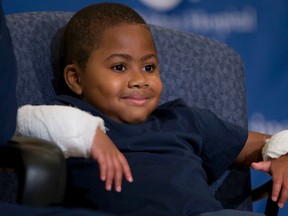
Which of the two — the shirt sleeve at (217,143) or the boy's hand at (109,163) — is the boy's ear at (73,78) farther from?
the boy's hand at (109,163)

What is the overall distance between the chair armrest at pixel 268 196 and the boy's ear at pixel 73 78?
1.47ft

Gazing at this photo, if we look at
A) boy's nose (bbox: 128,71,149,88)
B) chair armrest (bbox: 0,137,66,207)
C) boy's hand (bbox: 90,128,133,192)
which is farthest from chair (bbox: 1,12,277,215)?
chair armrest (bbox: 0,137,66,207)

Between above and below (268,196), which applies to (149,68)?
above

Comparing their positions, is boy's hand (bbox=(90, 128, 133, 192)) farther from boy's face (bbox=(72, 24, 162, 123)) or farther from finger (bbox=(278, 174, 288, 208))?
finger (bbox=(278, 174, 288, 208))

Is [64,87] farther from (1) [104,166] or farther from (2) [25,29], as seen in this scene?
(1) [104,166]

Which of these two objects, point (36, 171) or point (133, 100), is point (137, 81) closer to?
point (133, 100)

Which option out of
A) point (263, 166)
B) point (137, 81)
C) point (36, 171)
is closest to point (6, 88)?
point (36, 171)

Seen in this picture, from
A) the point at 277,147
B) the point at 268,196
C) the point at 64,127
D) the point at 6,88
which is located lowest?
the point at 268,196

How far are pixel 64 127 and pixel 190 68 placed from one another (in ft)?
1.97

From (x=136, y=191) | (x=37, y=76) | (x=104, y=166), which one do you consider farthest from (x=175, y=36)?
(x=104, y=166)

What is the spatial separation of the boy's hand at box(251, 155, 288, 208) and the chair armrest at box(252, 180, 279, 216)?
44 mm

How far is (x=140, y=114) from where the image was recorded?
1415 mm

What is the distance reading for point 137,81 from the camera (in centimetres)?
140

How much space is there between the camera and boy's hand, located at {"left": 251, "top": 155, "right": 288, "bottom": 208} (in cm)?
138
